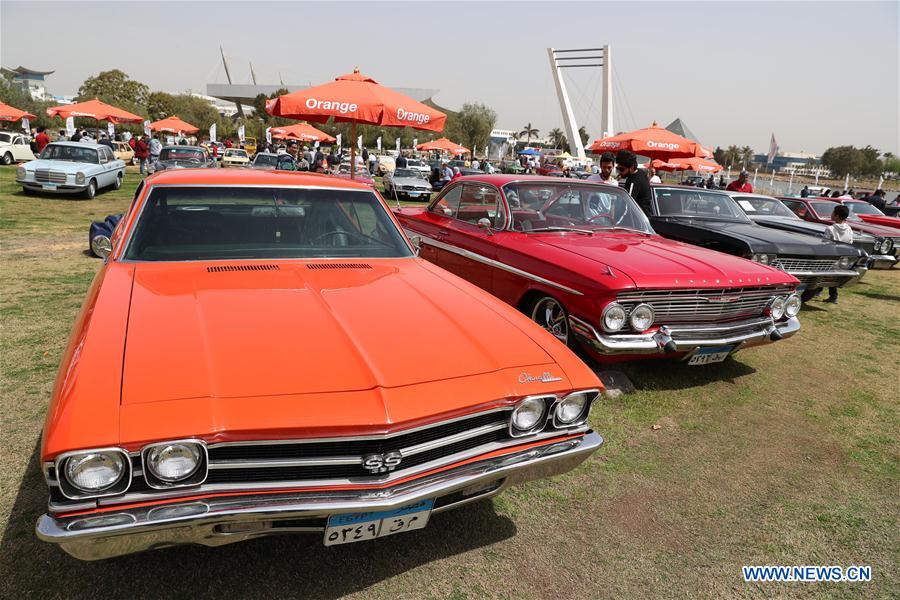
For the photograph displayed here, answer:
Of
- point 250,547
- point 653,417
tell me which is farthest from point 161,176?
point 653,417

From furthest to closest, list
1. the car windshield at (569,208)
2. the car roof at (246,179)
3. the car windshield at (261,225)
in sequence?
the car windshield at (569,208)
the car roof at (246,179)
the car windshield at (261,225)

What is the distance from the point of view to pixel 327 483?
6.52 feet

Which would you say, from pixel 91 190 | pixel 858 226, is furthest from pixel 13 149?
pixel 858 226

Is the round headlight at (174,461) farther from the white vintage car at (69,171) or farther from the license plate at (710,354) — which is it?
the white vintage car at (69,171)

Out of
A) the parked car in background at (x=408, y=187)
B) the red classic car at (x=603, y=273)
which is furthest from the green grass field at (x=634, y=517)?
the parked car in background at (x=408, y=187)

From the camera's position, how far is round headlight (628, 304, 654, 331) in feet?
13.3

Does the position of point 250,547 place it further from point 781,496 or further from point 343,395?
point 781,496

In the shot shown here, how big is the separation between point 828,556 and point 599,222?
11.1ft

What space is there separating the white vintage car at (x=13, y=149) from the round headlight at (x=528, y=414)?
2897 cm

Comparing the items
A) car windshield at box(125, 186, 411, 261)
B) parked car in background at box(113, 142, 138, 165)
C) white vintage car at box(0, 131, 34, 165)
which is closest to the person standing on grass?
car windshield at box(125, 186, 411, 261)

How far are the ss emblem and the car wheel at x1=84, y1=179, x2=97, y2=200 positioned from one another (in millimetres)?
15647

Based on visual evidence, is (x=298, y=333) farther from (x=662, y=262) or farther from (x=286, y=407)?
(x=662, y=262)

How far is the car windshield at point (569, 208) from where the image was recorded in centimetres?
530

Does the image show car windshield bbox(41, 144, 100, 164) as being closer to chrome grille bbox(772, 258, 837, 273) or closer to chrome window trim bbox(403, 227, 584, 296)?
chrome window trim bbox(403, 227, 584, 296)
